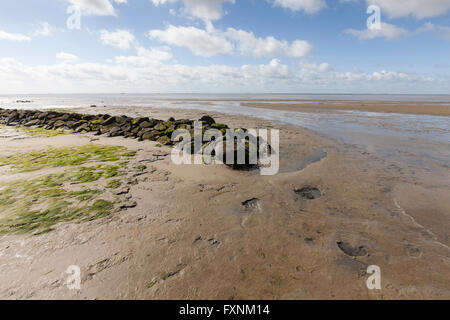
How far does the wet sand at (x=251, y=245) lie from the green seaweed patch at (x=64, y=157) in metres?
3.56

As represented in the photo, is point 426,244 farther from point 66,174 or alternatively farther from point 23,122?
point 23,122

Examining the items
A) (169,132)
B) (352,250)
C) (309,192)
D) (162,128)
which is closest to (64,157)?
(169,132)

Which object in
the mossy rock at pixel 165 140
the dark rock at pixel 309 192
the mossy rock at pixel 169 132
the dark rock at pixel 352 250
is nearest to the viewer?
the dark rock at pixel 352 250

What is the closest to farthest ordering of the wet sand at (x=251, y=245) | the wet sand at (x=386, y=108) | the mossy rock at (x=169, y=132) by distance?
the wet sand at (x=251, y=245), the mossy rock at (x=169, y=132), the wet sand at (x=386, y=108)

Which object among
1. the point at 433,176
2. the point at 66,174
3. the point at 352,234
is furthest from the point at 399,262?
the point at 66,174

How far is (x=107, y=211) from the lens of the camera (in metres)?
4.54

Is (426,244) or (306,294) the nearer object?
(306,294)

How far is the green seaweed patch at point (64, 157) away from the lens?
748 centimetres

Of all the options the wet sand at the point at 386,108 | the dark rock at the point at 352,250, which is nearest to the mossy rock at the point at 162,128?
the dark rock at the point at 352,250

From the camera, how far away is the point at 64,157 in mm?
8258

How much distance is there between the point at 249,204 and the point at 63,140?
12194mm

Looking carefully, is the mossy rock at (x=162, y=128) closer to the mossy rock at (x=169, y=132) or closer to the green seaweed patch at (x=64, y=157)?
the mossy rock at (x=169, y=132)

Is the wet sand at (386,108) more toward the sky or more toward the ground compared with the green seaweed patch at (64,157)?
more toward the sky

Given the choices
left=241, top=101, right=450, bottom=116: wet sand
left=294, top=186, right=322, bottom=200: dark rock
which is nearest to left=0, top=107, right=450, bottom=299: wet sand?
left=294, top=186, right=322, bottom=200: dark rock
